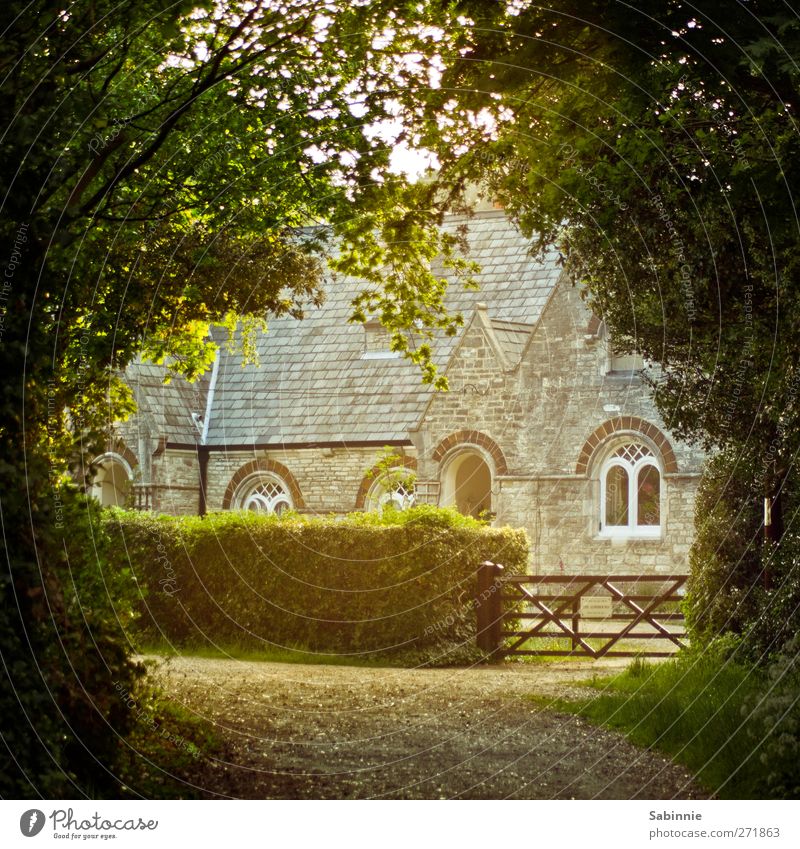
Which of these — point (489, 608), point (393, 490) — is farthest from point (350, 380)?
point (489, 608)

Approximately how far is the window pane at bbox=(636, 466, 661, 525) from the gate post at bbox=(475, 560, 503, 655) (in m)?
6.69

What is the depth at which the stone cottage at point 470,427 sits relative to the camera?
22141 mm

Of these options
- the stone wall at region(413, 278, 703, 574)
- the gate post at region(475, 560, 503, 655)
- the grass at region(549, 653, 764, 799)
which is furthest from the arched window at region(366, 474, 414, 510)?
the grass at region(549, 653, 764, 799)

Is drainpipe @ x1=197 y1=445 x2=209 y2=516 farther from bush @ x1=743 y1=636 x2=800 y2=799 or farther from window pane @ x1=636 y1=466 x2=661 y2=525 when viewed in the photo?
bush @ x1=743 y1=636 x2=800 y2=799

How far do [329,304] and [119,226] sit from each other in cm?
1335

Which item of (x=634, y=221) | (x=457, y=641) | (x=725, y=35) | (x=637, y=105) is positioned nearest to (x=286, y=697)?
(x=457, y=641)

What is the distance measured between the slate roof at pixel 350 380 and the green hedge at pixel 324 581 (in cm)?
609

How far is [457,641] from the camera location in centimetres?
1634

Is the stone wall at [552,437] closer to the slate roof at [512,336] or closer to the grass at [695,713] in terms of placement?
the slate roof at [512,336]

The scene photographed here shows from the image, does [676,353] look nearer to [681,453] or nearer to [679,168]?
[679,168]

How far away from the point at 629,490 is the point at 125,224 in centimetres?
1457

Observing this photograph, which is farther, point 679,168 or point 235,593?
point 235,593

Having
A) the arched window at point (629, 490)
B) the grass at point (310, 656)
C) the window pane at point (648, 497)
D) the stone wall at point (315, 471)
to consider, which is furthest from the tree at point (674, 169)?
the stone wall at point (315, 471)

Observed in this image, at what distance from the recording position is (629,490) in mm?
22750
